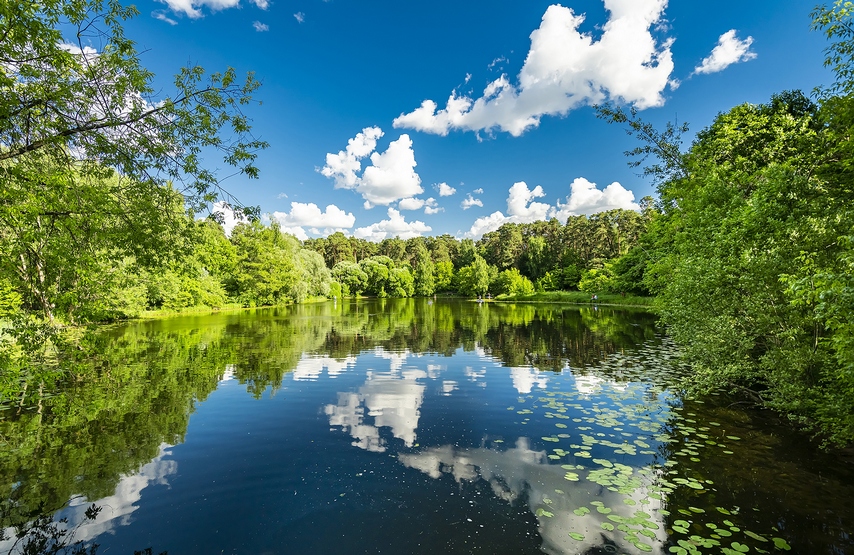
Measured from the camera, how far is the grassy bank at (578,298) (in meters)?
58.9

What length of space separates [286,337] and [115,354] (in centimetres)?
965

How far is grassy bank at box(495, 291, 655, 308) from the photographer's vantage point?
58906mm

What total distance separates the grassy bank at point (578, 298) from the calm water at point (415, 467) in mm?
47310

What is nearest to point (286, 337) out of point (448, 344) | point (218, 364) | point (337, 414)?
point (218, 364)

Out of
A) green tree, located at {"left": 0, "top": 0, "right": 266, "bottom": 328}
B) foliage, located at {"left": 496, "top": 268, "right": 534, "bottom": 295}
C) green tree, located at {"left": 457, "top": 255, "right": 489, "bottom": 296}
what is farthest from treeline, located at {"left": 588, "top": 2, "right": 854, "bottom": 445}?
green tree, located at {"left": 457, "top": 255, "right": 489, "bottom": 296}

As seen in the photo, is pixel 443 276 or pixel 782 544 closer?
pixel 782 544

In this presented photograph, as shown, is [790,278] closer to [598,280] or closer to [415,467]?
[415,467]

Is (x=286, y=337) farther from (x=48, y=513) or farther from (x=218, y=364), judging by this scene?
(x=48, y=513)

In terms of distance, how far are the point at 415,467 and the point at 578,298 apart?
→ 2791 inches

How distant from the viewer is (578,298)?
72.9 meters

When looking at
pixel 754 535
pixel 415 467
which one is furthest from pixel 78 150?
pixel 754 535

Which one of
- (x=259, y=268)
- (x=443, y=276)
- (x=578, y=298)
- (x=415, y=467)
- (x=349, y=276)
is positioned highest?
(x=443, y=276)

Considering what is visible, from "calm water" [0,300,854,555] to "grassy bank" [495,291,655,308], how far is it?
47.3 metres

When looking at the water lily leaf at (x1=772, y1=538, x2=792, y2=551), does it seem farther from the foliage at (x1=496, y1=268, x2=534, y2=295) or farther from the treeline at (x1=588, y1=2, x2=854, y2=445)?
the foliage at (x1=496, y1=268, x2=534, y2=295)
